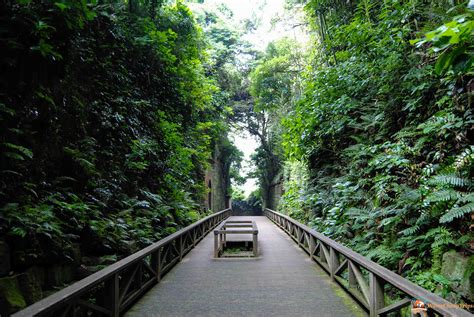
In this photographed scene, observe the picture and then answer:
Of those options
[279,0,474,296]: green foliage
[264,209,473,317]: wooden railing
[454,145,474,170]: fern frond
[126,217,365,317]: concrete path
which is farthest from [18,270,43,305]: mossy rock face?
[454,145,474,170]: fern frond

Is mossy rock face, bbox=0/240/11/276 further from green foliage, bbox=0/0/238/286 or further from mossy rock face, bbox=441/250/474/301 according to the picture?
mossy rock face, bbox=441/250/474/301

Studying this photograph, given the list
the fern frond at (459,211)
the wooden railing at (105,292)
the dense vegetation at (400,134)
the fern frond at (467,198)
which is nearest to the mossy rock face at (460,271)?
the dense vegetation at (400,134)

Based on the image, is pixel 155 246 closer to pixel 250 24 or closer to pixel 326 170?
pixel 326 170

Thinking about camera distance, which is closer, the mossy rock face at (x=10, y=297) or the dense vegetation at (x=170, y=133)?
the mossy rock face at (x=10, y=297)

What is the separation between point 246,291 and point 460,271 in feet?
8.18

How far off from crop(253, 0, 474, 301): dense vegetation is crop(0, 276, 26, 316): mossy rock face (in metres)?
3.46

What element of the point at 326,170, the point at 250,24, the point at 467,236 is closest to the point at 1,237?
the point at 467,236

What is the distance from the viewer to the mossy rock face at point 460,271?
2.75 metres

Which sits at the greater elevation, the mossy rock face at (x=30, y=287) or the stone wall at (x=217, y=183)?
the stone wall at (x=217, y=183)

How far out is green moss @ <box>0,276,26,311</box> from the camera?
7.79 ft

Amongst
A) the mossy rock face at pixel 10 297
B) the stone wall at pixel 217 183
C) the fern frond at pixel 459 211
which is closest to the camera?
the mossy rock face at pixel 10 297

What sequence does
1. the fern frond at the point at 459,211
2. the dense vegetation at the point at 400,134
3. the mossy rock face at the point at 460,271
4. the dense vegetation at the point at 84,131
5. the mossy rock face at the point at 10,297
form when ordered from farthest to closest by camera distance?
the dense vegetation at the point at 400,134, the dense vegetation at the point at 84,131, the fern frond at the point at 459,211, the mossy rock face at the point at 460,271, the mossy rock face at the point at 10,297

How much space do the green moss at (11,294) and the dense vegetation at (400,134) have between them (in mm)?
3456

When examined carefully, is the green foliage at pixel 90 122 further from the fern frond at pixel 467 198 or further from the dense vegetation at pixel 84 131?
the fern frond at pixel 467 198
